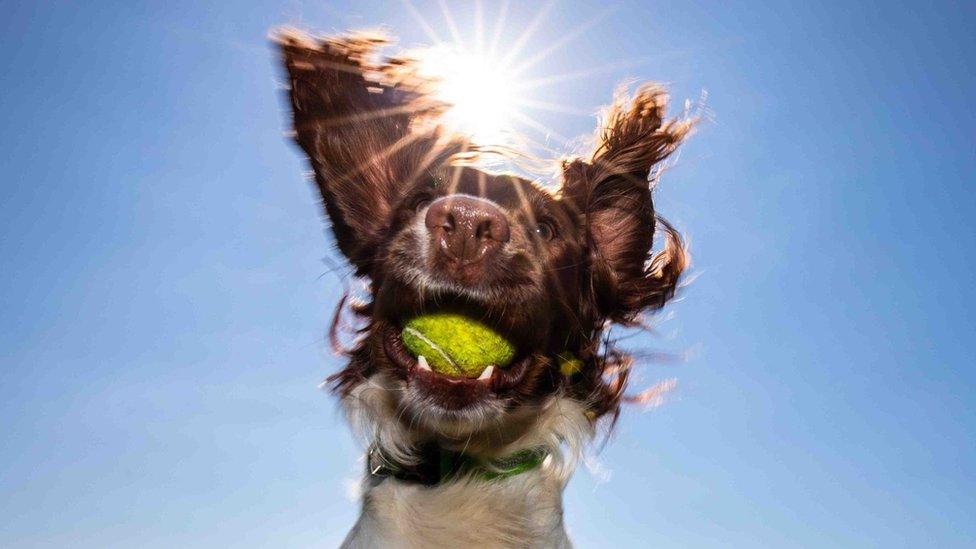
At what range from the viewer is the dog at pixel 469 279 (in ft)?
13.4

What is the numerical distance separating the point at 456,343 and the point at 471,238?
46 cm

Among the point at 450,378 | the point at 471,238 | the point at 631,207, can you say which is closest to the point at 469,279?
the point at 471,238

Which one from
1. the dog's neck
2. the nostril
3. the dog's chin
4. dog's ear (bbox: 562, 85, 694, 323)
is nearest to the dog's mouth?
the dog's chin

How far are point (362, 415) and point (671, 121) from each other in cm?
233

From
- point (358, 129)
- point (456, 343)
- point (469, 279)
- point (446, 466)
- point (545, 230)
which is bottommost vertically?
point (446, 466)

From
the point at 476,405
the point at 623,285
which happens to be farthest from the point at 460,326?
the point at 623,285

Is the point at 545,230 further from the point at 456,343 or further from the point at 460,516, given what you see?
the point at 460,516

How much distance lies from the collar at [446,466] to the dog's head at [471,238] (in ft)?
0.51

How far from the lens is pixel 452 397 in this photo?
13.3 ft

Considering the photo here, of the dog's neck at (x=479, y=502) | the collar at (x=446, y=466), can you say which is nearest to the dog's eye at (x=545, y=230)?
Answer: the dog's neck at (x=479, y=502)

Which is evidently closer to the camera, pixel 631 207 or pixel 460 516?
pixel 460 516

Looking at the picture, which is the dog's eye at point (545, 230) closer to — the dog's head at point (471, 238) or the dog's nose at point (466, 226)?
the dog's head at point (471, 238)

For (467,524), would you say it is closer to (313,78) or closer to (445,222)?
(445,222)

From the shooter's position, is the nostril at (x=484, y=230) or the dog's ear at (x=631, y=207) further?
the dog's ear at (x=631, y=207)
